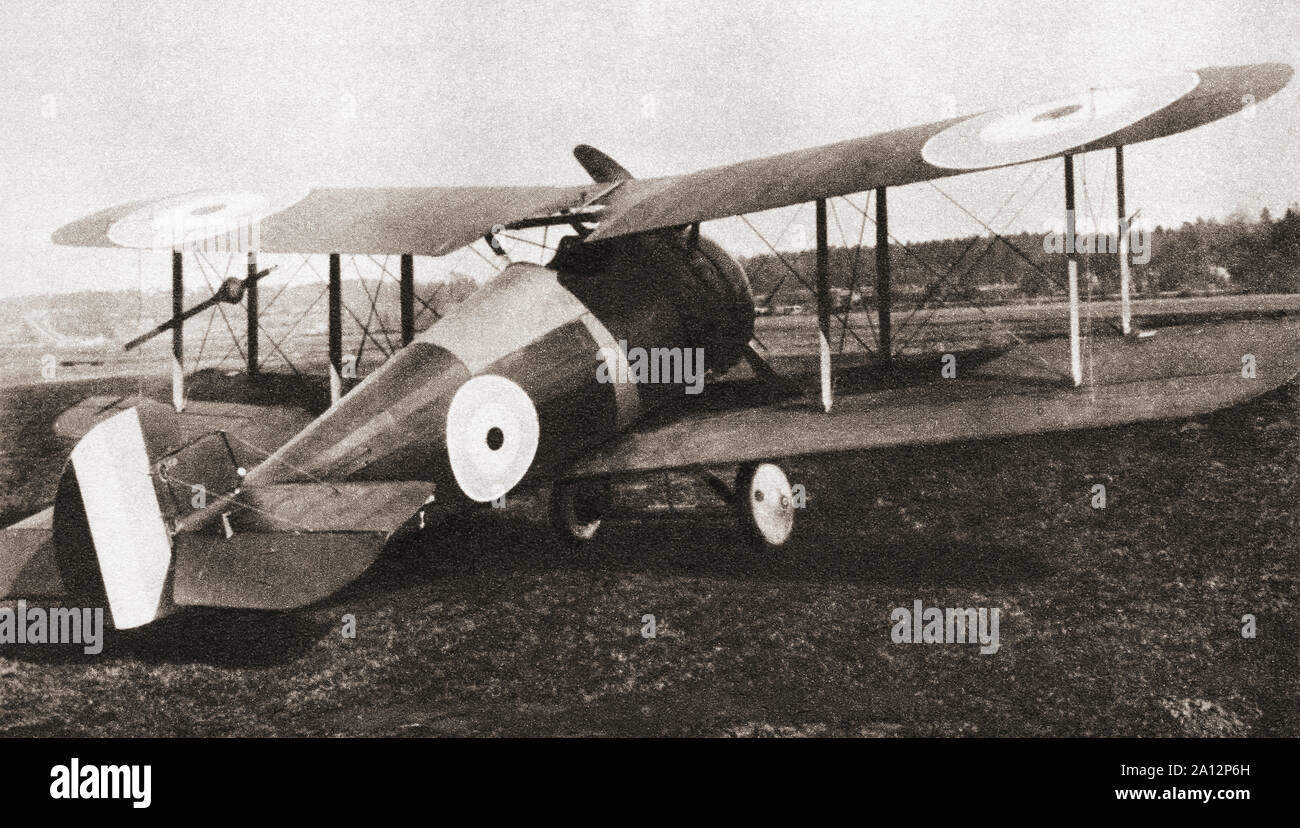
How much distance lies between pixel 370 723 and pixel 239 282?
374 cm

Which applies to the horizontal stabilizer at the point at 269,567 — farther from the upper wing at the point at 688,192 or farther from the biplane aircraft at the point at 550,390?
the upper wing at the point at 688,192

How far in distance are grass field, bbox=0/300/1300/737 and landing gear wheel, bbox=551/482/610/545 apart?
123 mm

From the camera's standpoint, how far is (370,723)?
4176 millimetres

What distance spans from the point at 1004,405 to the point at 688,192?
2.36 metres

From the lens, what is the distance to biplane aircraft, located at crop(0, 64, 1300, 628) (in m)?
4.40

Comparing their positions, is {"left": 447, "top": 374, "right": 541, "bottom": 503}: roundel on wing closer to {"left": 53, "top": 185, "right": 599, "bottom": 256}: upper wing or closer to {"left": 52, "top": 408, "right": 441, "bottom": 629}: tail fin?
{"left": 52, "top": 408, "right": 441, "bottom": 629}: tail fin

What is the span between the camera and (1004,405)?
581 centimetres

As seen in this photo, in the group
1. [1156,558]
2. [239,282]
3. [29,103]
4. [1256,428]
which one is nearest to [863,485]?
[1156,558]

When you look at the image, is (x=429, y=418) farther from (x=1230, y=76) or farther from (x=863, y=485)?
(x=1230, y=76)

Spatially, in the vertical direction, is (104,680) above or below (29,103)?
below
